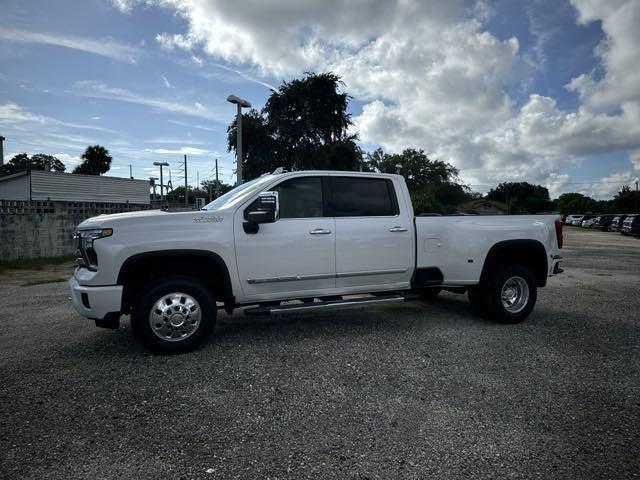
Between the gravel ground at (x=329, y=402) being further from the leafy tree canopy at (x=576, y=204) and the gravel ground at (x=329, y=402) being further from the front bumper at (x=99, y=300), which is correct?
the leafy tree canopy at (x=576, y=204)

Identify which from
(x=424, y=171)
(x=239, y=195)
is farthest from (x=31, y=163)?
(x=239, y=195)

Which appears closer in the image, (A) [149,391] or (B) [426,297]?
(A) [149,391]

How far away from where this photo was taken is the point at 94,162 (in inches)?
2384

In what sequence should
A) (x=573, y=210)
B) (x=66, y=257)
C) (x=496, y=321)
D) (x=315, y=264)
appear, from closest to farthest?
(x=315, y=264)
(x=496, y=321)
(x=66, y=257)
(x=573, y=210)

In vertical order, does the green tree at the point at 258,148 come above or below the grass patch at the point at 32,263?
above

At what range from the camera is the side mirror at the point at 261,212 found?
13.9 feet

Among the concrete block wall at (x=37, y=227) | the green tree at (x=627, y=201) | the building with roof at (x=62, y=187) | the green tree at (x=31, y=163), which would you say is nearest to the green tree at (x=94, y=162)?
the green tree at (x=31, y=163)

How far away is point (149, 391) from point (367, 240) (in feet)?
9.44

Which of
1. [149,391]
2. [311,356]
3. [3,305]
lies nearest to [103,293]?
[149,391]

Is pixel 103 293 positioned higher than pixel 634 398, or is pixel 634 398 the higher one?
pixel 103 293

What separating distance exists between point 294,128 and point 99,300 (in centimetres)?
3165

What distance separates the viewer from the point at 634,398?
11.5 feet

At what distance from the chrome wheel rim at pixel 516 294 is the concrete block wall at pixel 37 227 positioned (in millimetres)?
14956

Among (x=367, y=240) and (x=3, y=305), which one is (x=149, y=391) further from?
(x=3, y=305)
